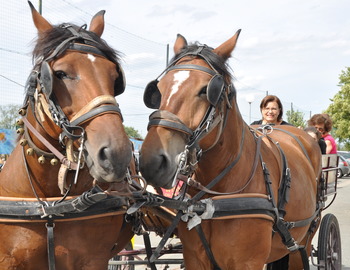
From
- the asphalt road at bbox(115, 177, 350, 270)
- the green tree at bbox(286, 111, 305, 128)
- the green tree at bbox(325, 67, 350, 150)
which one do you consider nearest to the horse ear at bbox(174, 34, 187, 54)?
the asphalt road at bbox(115, 177, 350, 270)

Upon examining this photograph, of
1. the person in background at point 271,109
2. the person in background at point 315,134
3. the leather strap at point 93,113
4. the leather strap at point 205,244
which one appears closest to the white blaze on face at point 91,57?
the leather strap at point 93,113

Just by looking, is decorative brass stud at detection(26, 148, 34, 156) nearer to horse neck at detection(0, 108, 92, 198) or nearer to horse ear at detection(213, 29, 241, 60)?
horse neck at detection(0, 108, 92, 198)

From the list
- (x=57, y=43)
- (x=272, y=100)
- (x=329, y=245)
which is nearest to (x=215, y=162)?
(x=57, y=43)

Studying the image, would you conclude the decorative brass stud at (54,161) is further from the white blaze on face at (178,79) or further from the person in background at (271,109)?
the person in background at (271,109)

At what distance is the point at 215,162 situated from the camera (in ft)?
10.7

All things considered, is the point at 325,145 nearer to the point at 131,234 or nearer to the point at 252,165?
the point at 252,165

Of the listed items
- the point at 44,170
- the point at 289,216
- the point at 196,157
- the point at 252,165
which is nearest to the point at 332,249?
the point at 289,216

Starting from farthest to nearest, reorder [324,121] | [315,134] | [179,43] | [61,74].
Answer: [324,121], [315,134], [179,43], [61,74]

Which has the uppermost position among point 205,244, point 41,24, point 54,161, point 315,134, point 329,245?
point 41,24

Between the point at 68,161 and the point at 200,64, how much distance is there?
1118 millimetres

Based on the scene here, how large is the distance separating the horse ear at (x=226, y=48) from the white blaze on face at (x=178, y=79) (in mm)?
379

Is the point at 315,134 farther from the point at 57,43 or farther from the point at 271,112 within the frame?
the point at 57,43

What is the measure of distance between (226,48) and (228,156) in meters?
0.77

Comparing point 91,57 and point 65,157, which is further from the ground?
point 91,57
